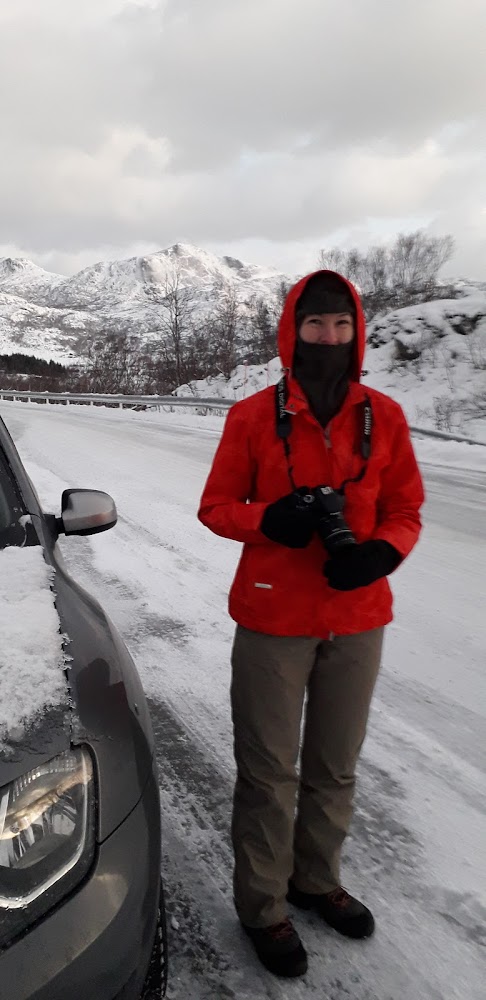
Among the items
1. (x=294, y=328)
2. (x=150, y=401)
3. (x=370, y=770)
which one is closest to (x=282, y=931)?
(x=370, y=770)

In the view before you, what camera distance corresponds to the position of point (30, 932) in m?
1.01

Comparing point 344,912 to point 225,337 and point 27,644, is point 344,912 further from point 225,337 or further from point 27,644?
point 225,337

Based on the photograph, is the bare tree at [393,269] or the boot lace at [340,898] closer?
the boot lace at [340,898]

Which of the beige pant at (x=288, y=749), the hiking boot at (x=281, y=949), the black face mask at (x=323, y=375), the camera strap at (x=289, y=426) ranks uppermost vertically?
the black face mask at (x=323, y=375)

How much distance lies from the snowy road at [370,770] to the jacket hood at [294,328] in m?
1.61

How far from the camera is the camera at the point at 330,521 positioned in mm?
1478

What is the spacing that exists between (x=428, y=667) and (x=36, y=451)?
8799 millimetres

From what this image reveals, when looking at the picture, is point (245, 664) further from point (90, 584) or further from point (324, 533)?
point (90, 584)

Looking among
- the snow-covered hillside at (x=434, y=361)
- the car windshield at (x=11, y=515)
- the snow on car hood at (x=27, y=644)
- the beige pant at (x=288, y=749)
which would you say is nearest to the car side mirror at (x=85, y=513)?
the car windshield at (x=11, y=515)

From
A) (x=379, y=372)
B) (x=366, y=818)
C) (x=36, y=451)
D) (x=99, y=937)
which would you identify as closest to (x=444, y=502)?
(x=366, y=818)

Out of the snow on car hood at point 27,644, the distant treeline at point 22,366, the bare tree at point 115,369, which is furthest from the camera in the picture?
the distant treeline at point 22,366

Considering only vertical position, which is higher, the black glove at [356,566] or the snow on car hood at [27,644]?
the black glove at [356,566]

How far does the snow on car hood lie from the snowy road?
0.97m

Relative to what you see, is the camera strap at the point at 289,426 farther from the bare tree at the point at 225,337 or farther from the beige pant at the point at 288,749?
the bare tree at the point at 225,337
